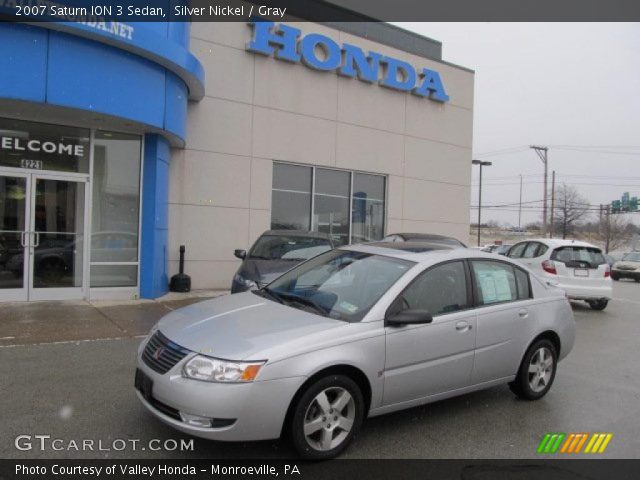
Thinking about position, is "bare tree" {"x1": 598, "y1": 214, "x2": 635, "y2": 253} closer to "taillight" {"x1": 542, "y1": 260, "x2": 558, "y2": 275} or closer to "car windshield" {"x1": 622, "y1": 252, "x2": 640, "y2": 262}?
"car windshield" {"x1": 622, "y1": 252, "x2": 640, "y2": 262}

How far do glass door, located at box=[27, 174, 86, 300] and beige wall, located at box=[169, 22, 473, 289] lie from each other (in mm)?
2358

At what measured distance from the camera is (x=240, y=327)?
3846 millimetres

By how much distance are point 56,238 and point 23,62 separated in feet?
10.5

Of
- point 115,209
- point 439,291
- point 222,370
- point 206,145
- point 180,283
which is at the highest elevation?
point 206,145

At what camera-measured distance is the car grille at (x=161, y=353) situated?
3590 mm

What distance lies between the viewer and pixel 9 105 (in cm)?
862

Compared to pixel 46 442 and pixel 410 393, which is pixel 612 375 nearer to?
pixel 410 393

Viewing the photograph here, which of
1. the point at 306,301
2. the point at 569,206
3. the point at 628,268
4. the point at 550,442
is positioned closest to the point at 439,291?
the point at 306,301

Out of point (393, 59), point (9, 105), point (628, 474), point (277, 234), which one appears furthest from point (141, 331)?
point (393, 59)

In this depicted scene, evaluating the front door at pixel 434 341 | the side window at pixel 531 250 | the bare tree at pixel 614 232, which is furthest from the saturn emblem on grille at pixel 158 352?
the bare tree at pixel 614 232

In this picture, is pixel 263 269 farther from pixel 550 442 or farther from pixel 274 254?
pixel 550 442

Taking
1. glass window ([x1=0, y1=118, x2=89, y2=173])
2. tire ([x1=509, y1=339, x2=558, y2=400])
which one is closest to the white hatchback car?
tire ([x1=509, y1=339, x2=558, y2=400])

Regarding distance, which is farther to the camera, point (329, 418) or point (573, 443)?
point (573, 443)

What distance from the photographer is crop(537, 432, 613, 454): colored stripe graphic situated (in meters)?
4.14
